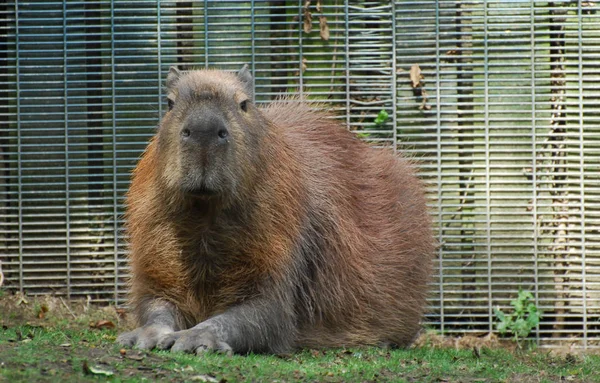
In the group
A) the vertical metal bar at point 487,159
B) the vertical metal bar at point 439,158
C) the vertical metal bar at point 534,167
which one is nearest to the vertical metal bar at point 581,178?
the vertical metal bar at point 534,167

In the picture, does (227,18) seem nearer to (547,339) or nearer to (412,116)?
(412,116)

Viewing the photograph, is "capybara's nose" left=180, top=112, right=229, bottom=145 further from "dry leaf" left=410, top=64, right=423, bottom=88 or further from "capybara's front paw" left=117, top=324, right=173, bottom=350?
"dry leaf" left=410, top=64, right=423, bottom=88

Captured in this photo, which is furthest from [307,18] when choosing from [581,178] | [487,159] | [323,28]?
[581,178]

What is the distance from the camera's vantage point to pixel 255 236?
5.84m

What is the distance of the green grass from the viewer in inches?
170

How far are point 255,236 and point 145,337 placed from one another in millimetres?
875

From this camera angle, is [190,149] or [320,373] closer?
[320,373]

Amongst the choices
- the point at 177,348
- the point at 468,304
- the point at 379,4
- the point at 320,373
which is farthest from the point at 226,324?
the point at 379,4

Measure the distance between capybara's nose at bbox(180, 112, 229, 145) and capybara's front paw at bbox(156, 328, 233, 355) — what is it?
1021mm

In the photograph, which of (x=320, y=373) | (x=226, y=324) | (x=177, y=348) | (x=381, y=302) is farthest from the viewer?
(x=381, y=302)

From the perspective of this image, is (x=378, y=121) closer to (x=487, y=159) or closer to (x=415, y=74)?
(x=415, y=74)

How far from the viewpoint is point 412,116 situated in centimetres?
791

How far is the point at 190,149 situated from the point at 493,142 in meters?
3.21

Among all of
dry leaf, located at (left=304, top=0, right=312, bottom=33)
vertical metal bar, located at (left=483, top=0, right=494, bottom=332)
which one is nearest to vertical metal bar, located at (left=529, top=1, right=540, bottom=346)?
vertical metal bar, located at (left=483, top=0, right=494, bottom=332)
